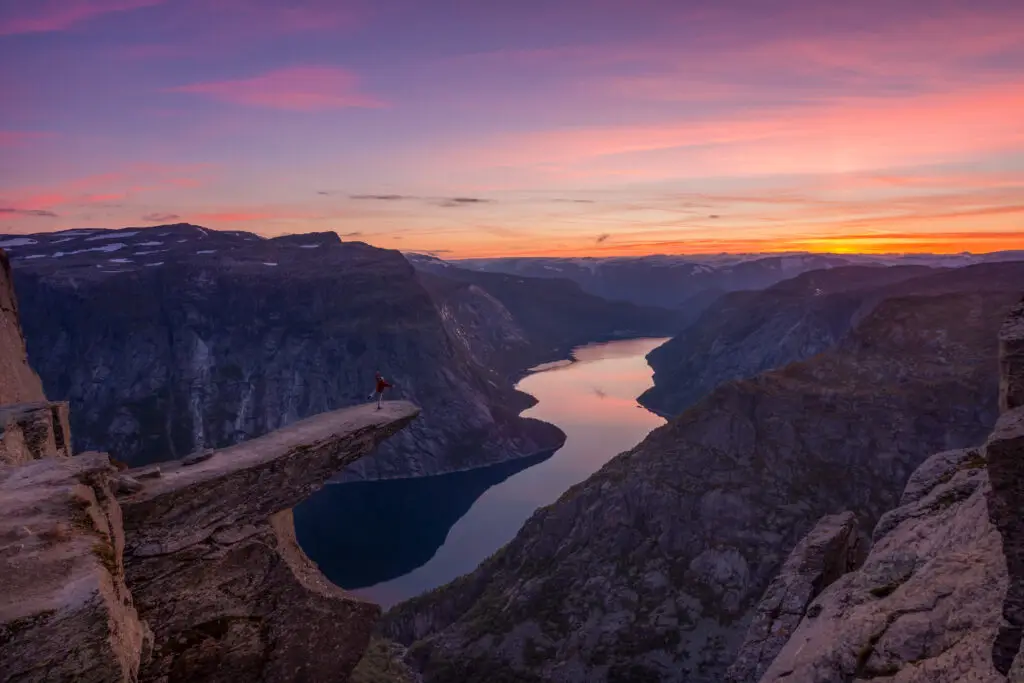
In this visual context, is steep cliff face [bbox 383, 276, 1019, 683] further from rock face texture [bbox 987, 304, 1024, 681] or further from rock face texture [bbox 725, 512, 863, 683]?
rock face texture [bbox 987, 304, 1024, 681]

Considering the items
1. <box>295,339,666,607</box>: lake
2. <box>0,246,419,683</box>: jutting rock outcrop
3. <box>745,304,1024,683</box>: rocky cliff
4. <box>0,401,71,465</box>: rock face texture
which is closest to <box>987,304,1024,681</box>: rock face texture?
<box>745,304,1024,683</box>: rocky cliff

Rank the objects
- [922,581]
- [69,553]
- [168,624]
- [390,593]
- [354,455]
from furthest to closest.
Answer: [390,593], [354,455], [168,624], [922,581], [69,553]

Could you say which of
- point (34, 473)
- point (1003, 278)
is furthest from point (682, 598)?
point (1003, 278)

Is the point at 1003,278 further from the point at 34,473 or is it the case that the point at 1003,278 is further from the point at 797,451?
the point at 34,473

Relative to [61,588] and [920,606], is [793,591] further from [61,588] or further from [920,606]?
[61,588]

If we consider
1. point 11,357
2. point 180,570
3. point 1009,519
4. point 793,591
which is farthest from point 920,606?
point 11,357

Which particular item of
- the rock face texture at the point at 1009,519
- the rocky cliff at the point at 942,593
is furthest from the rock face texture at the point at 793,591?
the rock face texture at the point at 1009,519

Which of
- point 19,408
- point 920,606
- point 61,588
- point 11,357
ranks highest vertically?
point 11,357
